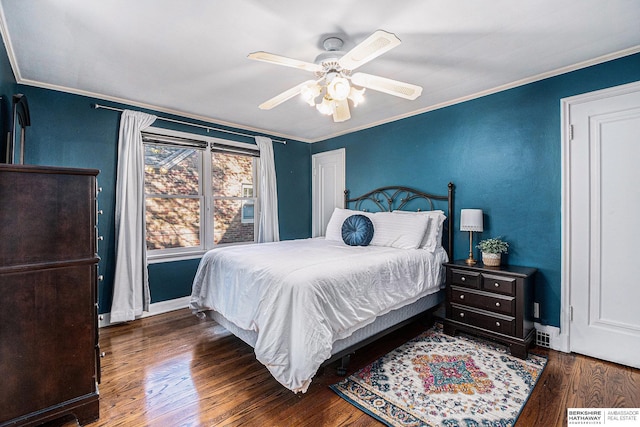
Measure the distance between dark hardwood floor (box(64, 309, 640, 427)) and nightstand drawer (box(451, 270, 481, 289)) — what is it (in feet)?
2.51

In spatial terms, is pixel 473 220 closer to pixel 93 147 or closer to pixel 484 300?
pixel 484 300

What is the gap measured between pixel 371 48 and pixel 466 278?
2.16 m

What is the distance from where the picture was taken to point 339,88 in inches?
72.4

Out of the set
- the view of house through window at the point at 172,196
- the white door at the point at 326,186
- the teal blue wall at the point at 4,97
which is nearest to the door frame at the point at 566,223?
the white door at the point at 326,186

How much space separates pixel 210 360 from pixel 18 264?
1452mm

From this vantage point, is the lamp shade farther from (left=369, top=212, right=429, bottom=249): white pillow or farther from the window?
the window

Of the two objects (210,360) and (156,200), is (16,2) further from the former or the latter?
A: (210,360)

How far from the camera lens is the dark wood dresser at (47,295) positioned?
4.92 feet

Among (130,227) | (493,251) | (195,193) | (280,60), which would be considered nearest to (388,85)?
(280,60)

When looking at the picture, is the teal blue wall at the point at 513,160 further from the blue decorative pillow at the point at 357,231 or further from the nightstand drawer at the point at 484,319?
the blue decorative pillow at the point at 357,231

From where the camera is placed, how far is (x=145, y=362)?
2.36 metres

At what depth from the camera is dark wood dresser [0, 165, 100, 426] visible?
1.50 meters

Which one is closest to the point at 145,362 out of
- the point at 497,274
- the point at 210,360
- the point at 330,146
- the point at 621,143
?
the point at 210,360
